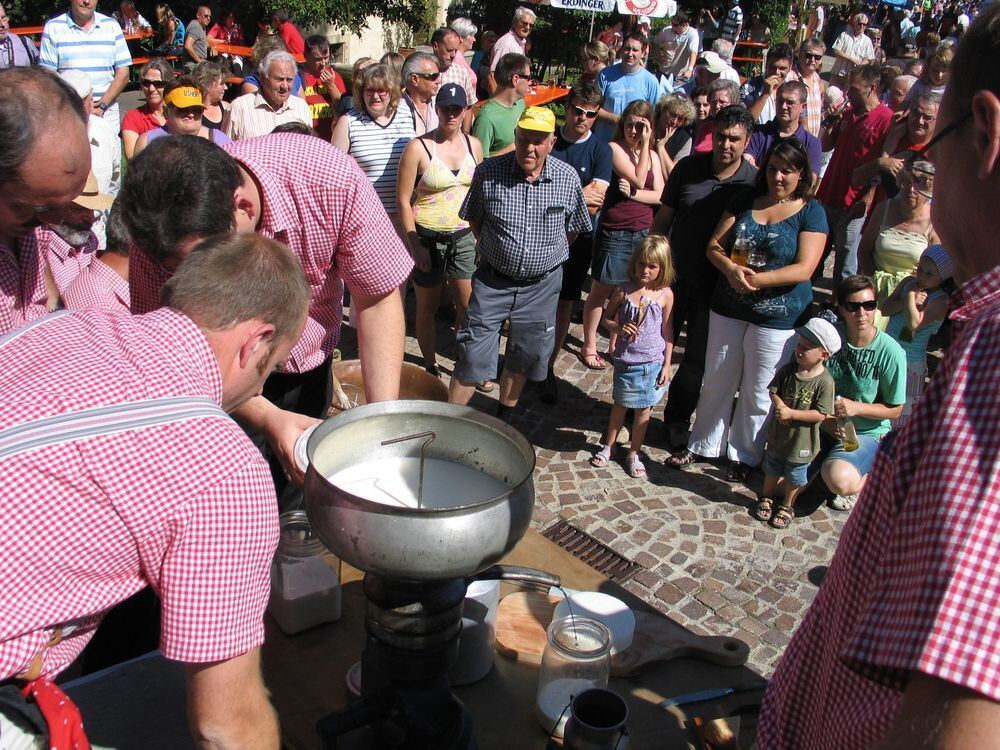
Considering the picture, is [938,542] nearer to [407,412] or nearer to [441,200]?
[407,412]

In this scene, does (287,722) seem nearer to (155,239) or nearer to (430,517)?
(430,517)

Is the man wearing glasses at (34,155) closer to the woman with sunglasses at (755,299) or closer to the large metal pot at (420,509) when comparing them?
the large metal pot at (420,509)

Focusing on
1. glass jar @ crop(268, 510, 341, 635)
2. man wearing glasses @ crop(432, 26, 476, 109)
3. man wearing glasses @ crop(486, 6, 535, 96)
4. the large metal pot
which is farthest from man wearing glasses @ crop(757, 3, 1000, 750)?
man wearing glasses @ crop(486, 6, 535, 96)

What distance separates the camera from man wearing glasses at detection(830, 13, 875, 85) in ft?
38.4

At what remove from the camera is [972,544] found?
83 centimetres

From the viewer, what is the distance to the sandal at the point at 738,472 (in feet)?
16.2

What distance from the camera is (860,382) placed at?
4441 mm

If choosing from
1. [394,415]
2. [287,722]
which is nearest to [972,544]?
[394,415]

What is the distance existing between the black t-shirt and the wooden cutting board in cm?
306

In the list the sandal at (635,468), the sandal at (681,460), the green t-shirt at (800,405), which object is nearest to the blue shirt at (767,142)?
the green t-shirt at (800,405)

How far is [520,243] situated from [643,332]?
84cm

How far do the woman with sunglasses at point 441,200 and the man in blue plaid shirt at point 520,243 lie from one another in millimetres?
672

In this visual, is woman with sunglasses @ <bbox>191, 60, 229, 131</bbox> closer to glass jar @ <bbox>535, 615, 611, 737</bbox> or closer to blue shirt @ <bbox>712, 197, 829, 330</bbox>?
blue shirt @ <bbox>712, 197, 829, 330</bbox>

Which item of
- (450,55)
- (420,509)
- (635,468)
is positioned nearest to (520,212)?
(635,468)
